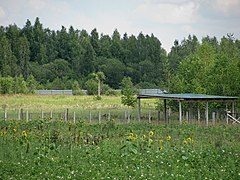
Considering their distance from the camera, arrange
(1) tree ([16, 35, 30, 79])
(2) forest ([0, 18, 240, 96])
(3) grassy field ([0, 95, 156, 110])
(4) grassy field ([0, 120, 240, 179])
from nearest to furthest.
Answer: (4) grassy field ([0, 120, 240, 179]) < (3) grassy field ([0, 95, 156, 110]) < (2) forest ([0, 18, 240, 96]) < (1) tree ([16, 35, 30, 79])

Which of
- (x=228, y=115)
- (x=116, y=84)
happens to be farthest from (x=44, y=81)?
(x=228, y=115)

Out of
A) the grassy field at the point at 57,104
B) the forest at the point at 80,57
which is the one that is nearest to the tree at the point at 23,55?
the forest at the point at 80,57

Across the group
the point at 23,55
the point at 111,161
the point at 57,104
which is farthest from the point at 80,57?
the point at 111,161

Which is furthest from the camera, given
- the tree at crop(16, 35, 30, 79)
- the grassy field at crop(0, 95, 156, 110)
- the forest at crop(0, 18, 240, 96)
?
the tree at crop(16, 35, 30, 79)

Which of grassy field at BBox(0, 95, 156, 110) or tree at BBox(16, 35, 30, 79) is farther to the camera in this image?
tree at BBox(16, 35, 30, 79)

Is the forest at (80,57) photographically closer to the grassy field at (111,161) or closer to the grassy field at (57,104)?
the grassy field at (57,104)

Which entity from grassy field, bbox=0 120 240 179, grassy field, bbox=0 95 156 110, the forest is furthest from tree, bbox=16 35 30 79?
grassy field, bbox=0 120 240 179

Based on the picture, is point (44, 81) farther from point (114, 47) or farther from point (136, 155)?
point (136, 155)

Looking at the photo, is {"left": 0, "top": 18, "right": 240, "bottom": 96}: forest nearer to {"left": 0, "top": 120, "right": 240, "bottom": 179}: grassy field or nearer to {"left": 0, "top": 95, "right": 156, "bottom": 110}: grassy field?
{"left": 0, "top": 95, "right": 156, "bottom": 110}: grassy field

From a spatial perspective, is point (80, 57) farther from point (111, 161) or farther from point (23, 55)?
point (111, 161)

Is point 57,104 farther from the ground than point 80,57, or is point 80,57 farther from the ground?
point 80,57

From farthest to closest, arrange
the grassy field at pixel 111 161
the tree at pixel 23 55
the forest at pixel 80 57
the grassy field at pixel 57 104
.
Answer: the tree at pixel 23 55, the forest at pixel 80 57, the grassy field at pixel 57 104, the grassy field at pixel 111 161

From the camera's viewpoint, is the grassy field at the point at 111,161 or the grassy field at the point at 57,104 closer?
the grassy field at the point at 111,161

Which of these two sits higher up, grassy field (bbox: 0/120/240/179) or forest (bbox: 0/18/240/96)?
forest (bbox: 0/18/240/96)
